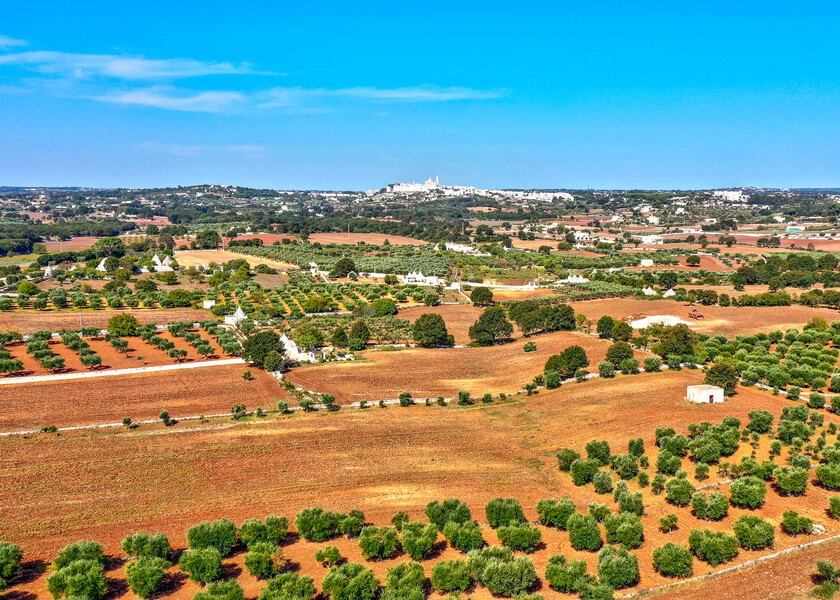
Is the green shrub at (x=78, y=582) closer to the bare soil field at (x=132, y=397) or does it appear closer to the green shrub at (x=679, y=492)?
the bare soil field at (x=132, y=397)

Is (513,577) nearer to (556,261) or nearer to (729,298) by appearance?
(729,298)

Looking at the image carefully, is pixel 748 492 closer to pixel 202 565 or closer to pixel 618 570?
pixel 618 570

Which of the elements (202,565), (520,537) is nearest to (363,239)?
(520,537)

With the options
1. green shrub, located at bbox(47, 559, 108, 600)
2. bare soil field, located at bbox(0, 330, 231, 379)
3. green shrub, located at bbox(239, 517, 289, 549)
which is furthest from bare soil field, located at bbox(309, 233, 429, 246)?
green shrub, located at bbox(47, 559, 108, 600)

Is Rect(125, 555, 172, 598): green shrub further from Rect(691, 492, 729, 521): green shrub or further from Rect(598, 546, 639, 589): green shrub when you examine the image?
Rect(691, 492, 729, 521): green shrub

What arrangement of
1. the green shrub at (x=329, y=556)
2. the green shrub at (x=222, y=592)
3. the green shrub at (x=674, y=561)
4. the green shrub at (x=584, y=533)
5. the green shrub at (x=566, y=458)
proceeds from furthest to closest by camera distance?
the green shrub at (x=566, y=458), the green shrub at (x=584, y=533), the green shrub at (x=329, y=556), the green shrub at (x=674, y=561), the green shrub at (x=222, y=592)

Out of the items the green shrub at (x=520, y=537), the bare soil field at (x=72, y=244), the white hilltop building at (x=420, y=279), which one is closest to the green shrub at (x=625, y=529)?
the green shrub at (x=520, y=537)

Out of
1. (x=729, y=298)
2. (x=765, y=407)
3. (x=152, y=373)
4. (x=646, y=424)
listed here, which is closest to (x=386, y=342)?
(x=152, y=373)
